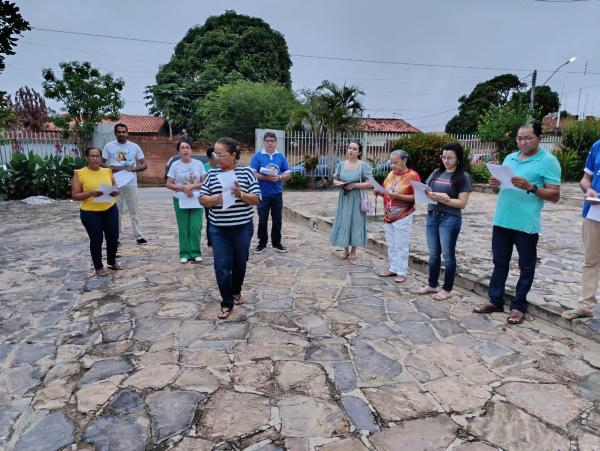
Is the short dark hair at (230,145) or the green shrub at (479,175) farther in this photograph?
the green shrub at (479,175)

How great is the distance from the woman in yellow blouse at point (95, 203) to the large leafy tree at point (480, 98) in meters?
41.0

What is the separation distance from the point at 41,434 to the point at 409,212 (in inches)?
166

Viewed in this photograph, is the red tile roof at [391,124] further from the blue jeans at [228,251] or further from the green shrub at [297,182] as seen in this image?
the blue jeans at [228,251]

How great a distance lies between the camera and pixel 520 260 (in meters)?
3.98

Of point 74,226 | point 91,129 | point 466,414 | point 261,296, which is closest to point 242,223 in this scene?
point 261,296

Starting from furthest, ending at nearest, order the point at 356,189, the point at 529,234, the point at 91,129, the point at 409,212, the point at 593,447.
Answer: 1. the point at 91,129
2. the point at 356,189
3. the point at 409,212
4. the point at 529,234
5. the point at 593,447

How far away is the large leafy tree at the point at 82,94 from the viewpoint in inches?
714

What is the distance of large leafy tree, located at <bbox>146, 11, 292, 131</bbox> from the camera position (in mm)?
28906

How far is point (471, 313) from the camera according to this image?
14.2ft

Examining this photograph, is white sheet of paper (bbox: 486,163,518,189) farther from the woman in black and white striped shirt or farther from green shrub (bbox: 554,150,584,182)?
green shrub (bbox: 554,150,584,182)

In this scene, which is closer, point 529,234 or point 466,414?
point 466,414

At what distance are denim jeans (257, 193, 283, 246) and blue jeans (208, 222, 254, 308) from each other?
218cm

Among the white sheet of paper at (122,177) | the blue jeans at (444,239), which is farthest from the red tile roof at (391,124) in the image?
the blue jeans at (444,239)

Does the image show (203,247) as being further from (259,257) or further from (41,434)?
(41,434)
